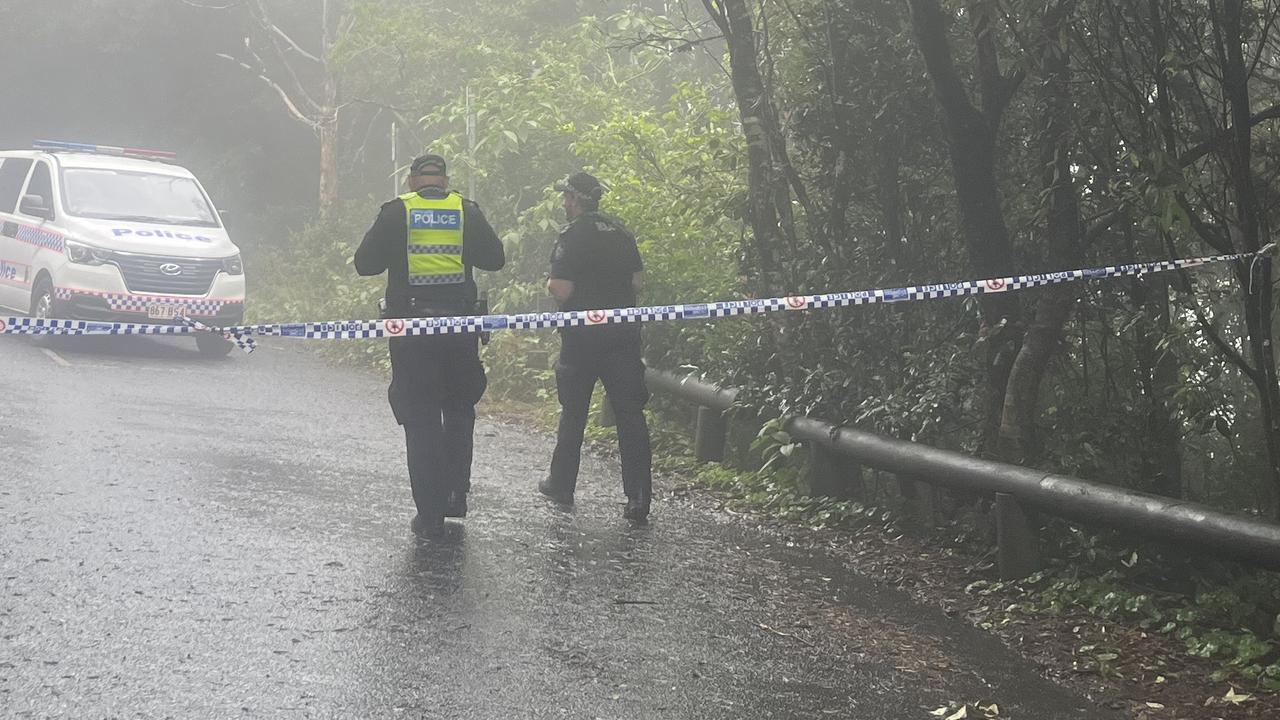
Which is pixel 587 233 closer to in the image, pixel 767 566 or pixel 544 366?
pixel 767 566

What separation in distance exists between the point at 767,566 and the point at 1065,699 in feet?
7.82

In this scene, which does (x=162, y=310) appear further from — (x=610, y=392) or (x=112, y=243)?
(x=610, y=392)

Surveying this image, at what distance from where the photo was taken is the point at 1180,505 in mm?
6207

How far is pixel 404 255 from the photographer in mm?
8281

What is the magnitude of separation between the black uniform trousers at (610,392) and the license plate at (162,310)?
9.05 meters

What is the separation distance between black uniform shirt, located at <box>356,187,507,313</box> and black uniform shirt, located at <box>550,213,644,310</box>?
2.35 feet

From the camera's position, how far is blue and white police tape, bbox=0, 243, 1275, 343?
7.70 meters

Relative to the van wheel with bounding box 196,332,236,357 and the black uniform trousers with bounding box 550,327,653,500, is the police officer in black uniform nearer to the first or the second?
the black uniform trousers with bounding box 550,327,653,500

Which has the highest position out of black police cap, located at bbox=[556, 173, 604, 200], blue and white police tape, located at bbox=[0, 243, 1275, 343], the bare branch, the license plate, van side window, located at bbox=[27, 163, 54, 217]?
the bare branch

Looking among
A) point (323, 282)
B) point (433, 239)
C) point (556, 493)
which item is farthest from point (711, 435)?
point (323, 282)

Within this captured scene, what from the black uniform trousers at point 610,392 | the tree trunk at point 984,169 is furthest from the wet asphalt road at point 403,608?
the tree trunk at point 984,169

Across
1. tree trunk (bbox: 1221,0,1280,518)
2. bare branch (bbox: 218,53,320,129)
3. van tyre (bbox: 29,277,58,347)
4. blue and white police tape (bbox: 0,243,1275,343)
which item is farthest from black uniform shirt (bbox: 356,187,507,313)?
bare branch (bbox: 218,53,320,129)

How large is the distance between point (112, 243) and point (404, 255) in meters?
9.72

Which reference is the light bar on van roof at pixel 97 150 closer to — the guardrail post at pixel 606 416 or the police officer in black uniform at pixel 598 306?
the guardrail post at pixel 606 416
